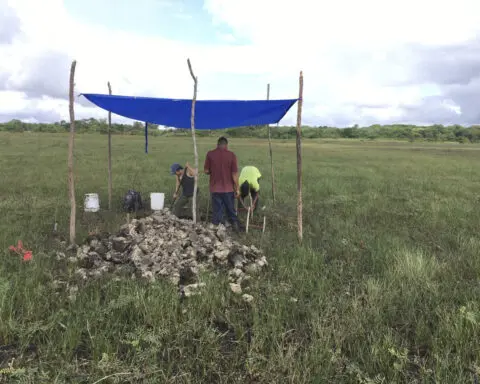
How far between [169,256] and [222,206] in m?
2.14

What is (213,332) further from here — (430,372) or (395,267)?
(395,267)

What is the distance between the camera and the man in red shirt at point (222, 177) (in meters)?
6.30

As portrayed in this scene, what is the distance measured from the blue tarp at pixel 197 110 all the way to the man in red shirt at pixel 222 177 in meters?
0.85

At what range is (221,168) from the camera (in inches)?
248

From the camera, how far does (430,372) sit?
103 inches

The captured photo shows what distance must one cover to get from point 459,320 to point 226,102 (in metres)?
4.87

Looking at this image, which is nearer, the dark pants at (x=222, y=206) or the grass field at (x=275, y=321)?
the grass field at (x=275, y=321)

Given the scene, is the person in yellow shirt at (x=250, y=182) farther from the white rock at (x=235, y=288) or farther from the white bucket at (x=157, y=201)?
the white rock at (x=235, y=288)

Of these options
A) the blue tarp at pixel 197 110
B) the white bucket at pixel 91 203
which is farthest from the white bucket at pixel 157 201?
the blue tarp at pixel 197 110

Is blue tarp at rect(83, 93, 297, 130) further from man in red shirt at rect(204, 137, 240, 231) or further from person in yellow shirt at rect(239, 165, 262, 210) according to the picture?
person in yellow shirt at rect(239, 165, 262, 210)

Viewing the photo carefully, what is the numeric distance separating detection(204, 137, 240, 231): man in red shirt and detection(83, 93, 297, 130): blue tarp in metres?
0.85

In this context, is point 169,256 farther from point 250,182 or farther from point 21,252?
point 250,182

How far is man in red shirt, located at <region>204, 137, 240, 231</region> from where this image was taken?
6.30 m

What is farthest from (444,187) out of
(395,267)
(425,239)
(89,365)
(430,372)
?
(89,365)
